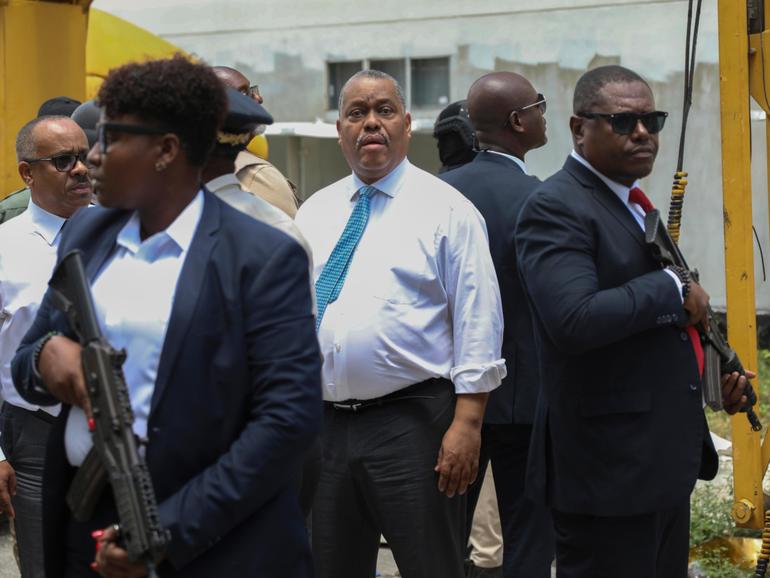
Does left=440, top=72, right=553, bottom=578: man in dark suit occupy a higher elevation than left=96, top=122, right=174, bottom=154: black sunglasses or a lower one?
lower

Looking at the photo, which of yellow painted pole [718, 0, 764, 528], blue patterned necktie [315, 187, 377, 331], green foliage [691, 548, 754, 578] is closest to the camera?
blue patterned necktie [315, 187, 377, 331]

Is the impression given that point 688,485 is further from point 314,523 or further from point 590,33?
point 590,33

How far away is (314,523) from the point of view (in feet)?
14.2

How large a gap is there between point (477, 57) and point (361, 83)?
323 inches

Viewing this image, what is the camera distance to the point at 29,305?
169 inches

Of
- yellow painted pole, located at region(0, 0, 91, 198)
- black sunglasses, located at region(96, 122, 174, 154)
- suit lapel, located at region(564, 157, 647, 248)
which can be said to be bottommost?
suit lapel, located at region(564, 157, 647, 248)

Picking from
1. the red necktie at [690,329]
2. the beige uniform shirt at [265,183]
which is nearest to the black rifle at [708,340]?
the red necktie at [690,329]

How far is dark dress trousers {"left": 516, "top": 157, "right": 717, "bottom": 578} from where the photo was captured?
3.62 m

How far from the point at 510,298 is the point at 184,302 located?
2.45 meters

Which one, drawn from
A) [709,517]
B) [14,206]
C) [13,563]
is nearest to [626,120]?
[14,206]

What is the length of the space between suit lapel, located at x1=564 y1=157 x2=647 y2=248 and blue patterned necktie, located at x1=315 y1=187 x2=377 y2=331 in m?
0.80

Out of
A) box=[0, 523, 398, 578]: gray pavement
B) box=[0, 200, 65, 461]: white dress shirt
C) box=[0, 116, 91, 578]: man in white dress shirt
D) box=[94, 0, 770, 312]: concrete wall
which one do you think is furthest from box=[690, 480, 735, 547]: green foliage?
box=[94, 0, 770, 312]: concrete wall

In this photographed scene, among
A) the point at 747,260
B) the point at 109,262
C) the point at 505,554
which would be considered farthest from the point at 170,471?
the point at 747,260

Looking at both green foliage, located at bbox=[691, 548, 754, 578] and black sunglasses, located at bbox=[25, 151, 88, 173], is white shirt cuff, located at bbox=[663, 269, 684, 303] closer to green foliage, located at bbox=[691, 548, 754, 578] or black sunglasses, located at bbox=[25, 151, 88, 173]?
black sunglasses, located at bbox=[25, 151, 88, 173]
